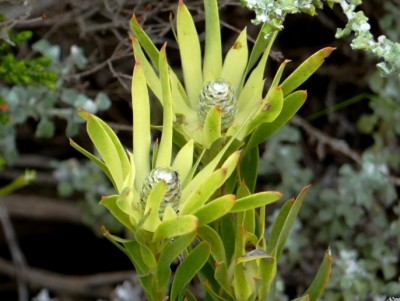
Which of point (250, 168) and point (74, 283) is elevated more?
Result: point (250, 168)

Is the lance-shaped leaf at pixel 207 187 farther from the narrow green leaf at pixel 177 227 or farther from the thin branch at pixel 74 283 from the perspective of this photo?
the thin branch at pixel 74 283

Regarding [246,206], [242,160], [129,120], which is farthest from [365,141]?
[246,206]

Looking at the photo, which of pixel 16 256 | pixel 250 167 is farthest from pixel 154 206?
pixel 16 256

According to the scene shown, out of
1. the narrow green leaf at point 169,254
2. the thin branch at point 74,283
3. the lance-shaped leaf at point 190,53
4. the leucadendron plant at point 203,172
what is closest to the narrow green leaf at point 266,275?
the leucadendron plant at point 203,172

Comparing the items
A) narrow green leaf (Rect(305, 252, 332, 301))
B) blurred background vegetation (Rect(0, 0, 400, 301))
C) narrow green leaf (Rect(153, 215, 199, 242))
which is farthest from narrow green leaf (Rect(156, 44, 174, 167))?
blurred background vegetation (Rect(0, 0, 400, 301))

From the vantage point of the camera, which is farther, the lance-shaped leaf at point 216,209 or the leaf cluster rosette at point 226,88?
the leaf cluster rosette at point 226,88

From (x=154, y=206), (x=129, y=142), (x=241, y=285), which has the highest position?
(x=154, y=206)

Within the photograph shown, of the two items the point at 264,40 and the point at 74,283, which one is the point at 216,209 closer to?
the point at 264,40

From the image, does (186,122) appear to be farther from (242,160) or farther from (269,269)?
(269,269)
